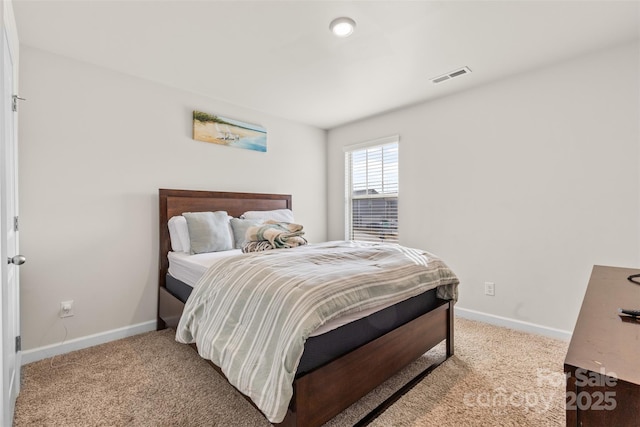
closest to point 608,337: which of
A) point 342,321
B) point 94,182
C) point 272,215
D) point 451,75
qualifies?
point 342,321

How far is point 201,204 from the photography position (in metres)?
3.08

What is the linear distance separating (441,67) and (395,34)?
70 centimetres

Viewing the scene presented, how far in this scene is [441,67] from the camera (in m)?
2.58

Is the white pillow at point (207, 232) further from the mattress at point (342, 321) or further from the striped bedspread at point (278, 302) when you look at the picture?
the striped bedspread at point (278, 302)

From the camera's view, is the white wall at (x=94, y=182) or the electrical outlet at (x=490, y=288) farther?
the electrical outlet at (x=490, y=288)

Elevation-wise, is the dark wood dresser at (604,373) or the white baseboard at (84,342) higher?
the dark wood dresser at (604,373)

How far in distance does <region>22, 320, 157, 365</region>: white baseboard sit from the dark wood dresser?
311cm

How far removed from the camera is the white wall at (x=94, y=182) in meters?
2.25

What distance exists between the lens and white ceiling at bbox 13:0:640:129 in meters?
1.85

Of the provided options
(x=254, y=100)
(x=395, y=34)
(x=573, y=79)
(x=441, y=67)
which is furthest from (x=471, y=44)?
(x=254, y=100)

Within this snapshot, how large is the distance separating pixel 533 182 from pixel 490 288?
108cm

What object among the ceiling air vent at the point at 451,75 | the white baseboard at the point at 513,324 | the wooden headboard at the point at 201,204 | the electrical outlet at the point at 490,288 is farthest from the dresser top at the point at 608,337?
the wooden headboard at the point at 201,204

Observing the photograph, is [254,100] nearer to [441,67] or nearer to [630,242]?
[441,67]

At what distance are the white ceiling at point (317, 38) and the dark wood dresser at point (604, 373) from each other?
74.9 inches
